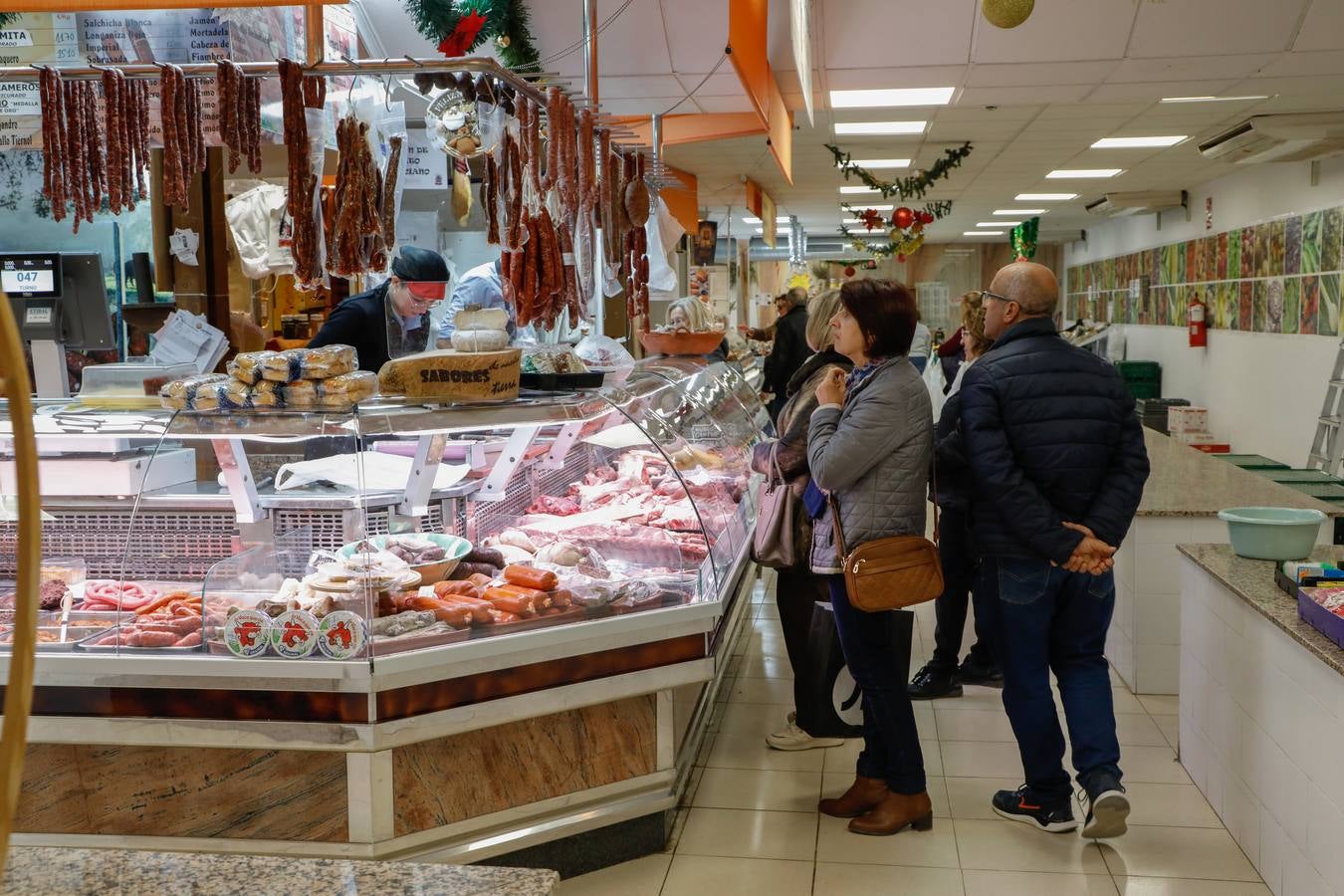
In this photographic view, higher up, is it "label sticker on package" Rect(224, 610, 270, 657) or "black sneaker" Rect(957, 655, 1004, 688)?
"label sticker on package" Rect(224, 610, 270, 657)

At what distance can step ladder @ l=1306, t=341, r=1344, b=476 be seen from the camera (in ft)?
29.7

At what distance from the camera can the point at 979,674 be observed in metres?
5.43

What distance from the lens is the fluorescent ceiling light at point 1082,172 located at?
41.9 ft

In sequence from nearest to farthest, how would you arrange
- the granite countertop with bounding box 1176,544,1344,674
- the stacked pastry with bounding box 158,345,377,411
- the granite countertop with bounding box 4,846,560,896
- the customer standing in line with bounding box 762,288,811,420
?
the granite countertop with bounding box 4,846,560,896, the granite countertop with bounding box 1176,544,1344,674, the stacked pastry with bounding box 158,345,377,411, the customer standing in line with bounding box 762,288,811,420

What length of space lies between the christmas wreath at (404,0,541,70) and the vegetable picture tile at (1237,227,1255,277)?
8626 mm

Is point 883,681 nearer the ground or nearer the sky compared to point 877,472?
nearer the ground

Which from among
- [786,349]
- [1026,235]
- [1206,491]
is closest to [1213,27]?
[1206,491]

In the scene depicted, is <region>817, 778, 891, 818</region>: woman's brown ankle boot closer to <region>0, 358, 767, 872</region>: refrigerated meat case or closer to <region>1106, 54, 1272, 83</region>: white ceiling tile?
<region>0, 358, 767, 872</region>: refrigerated meat case

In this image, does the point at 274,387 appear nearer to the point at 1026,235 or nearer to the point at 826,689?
the point at 826,689

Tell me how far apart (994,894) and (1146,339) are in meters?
15.1

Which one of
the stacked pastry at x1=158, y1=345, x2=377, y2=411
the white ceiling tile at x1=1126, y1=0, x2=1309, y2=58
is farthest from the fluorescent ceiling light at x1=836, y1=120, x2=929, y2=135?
the stacked pastry at x1=158, y1=345, x2=377, y2=411

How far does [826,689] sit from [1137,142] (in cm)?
810

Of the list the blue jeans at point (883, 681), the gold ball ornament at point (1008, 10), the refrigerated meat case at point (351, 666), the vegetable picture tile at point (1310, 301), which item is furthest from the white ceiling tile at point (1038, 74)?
the blue jeans at point (883, 681)

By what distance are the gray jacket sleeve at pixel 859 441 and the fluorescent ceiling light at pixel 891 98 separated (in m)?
4.61
